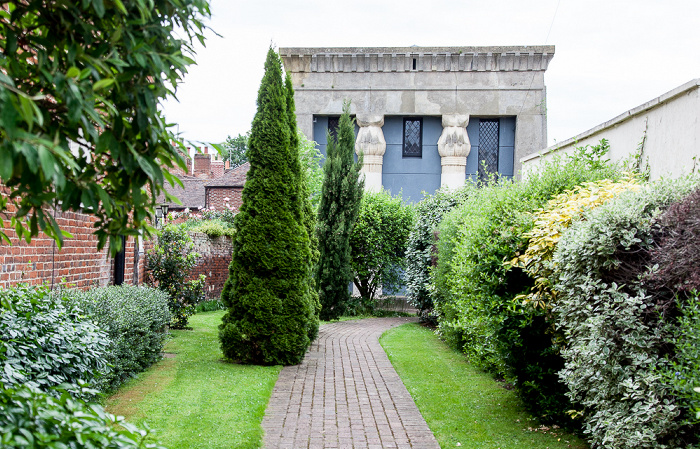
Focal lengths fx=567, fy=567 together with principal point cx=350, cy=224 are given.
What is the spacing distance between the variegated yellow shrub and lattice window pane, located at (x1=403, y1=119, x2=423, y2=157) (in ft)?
52.4

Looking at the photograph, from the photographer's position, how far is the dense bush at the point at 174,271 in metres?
12.1

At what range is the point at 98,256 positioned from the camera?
28.6 ft

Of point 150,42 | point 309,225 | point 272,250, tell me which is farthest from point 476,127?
point 150,42

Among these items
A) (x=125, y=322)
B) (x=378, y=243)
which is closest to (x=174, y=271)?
(x=125, y=322)

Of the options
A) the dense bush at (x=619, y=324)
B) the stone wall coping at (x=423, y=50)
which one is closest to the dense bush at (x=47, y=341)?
the dense bush at (x=619, y=324)

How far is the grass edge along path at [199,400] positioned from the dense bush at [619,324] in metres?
2.97

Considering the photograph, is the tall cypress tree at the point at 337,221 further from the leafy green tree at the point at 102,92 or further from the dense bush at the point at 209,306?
the leafy green tree at the point at 102,92

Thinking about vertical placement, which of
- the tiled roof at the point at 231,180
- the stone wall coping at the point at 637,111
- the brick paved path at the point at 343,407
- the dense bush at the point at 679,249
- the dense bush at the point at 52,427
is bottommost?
the brick paved path at the point at 343,407

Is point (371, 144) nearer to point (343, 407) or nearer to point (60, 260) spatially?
point (60, 260)

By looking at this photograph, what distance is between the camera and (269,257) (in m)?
9.11

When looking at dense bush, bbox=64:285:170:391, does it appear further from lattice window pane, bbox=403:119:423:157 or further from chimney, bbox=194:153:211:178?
chimney, bbox=194:153:211:178

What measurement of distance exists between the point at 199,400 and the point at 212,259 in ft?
39.7

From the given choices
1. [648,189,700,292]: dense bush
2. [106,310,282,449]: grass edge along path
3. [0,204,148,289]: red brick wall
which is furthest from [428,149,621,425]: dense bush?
[0,204,148,289]: red brick wall

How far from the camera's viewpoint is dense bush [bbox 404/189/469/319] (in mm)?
15188
